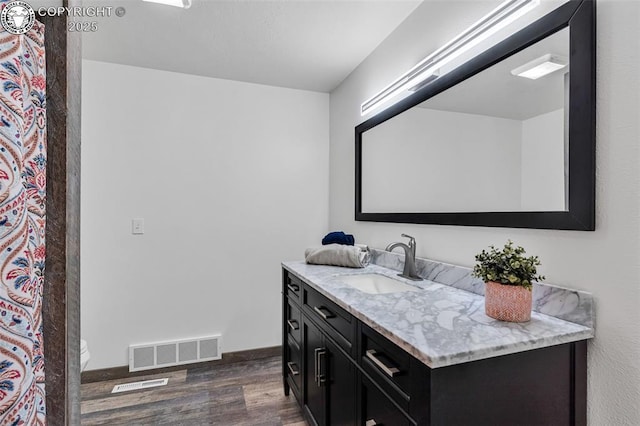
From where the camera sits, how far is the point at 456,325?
96 centimetres

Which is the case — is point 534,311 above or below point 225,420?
above

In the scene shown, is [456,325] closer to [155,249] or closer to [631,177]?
[631,177]

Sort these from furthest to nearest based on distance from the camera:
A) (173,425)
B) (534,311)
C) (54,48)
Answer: (173,425) < (534,311) < (54,48)

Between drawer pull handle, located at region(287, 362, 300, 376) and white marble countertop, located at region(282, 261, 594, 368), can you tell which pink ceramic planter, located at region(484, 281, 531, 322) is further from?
drawer pull handle, located at region(287, 362, 300, 376)

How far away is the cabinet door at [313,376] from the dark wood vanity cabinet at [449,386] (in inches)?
5.9

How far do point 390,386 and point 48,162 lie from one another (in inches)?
45.1

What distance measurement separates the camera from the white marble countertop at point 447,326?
2.65 feet

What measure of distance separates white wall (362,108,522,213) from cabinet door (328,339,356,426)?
0.86 m

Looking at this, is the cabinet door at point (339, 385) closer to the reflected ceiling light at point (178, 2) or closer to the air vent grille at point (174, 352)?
the air vent grille at point (174, 352)

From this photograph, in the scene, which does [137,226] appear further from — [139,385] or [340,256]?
[340,256]

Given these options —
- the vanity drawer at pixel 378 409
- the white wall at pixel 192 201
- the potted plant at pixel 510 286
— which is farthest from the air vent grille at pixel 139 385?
the potted plant at pixel 510 286

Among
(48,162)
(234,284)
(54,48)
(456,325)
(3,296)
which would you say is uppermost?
(54,48)

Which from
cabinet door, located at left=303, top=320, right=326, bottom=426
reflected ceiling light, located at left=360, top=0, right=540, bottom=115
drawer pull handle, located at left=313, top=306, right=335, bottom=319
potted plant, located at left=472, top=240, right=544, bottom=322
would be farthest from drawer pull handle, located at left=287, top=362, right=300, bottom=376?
reflected ceiling light, located at left=360, top=0, right=540, bottom=115

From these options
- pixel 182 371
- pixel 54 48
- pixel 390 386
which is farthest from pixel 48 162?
pixel 182 371
